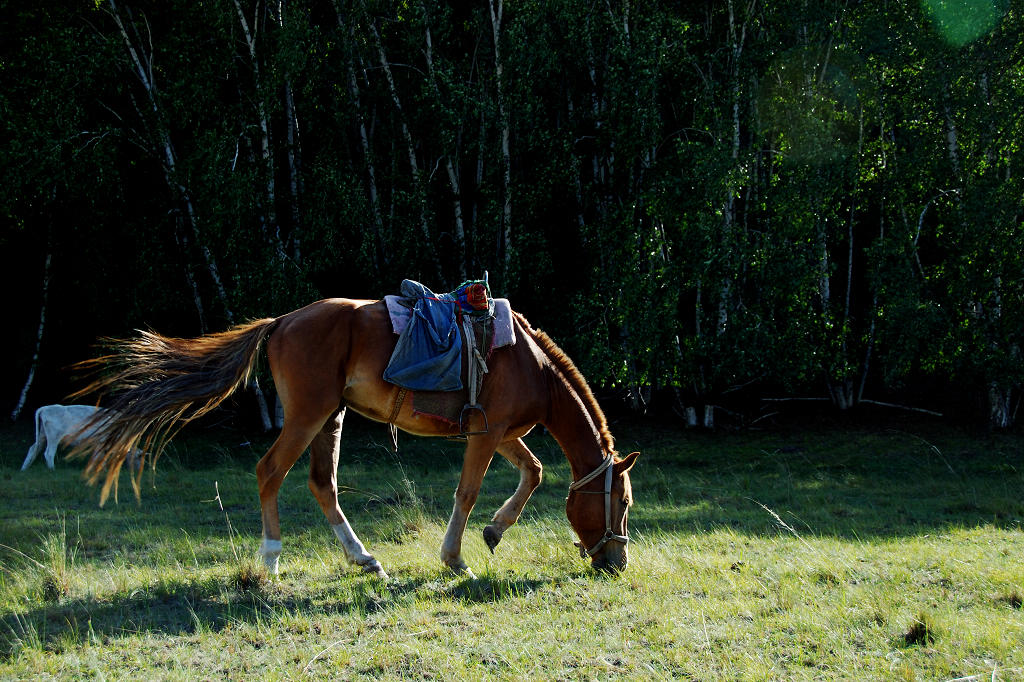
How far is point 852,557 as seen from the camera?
20.2 ft

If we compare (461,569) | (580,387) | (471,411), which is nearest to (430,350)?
(471,411)

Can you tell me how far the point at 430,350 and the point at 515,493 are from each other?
1.27m

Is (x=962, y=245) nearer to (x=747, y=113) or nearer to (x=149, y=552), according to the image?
(x=747, y=113)

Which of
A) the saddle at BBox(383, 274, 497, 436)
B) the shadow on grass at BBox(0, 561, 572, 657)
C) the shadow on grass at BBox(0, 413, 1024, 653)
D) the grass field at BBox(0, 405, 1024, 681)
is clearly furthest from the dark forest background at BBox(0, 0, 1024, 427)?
the shadow on grass at BBox(0, 561, 572, 657)

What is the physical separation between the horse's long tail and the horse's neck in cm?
214

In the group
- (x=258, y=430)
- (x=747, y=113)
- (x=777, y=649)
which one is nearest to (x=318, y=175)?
(x=258, y=430)

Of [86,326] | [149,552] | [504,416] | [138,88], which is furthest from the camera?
[86,326]

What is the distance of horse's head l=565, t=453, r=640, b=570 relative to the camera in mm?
5836

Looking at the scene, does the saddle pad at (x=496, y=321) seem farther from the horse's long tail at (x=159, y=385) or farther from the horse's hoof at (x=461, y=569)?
the horse's hoof at (x=461, y=569)

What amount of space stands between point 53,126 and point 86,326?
18.4ft

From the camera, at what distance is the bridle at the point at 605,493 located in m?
5.82

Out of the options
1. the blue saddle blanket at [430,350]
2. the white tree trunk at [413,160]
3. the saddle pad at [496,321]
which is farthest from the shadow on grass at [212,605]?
the white tree trunk at [413,160]

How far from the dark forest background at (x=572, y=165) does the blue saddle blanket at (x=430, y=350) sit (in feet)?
21.2

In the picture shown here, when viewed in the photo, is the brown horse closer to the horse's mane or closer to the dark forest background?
the horse's mane
